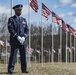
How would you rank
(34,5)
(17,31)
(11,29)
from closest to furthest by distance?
(11,29) < (17,31) < (34,5)

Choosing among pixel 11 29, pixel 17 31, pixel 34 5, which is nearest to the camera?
pixel 11 29

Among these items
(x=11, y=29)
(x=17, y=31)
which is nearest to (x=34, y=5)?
(x=17, y=31)

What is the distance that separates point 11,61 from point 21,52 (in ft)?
1.39

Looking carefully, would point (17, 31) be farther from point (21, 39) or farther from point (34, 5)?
point (34, 5)

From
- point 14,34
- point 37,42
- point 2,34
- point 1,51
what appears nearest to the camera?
point 14,34

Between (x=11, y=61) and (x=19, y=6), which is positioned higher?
(x=19, y=6)

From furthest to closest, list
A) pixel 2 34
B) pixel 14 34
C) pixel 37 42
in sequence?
pixel 37 42 → pixel 2 34 → pixel 14 34

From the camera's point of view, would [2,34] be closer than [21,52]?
No

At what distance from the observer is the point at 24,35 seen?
429 inches

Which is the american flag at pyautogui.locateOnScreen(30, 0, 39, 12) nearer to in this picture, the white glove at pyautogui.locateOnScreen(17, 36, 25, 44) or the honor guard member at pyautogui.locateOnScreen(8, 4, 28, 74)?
the honor guard member at pyautogui.locateOnScreen(8, 4, 28, 74)

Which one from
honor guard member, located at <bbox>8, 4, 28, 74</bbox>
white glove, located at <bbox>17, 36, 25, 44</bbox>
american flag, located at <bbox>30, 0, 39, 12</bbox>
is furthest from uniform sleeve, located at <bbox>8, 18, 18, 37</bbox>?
american flag, located at <bbox>30, 0, 39, 12</bbox>

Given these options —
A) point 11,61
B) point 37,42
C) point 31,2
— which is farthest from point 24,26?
point 37,42

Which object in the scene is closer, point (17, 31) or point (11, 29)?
point (11, 29)

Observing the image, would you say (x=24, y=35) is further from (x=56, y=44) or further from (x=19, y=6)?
(x=56, y=44)
